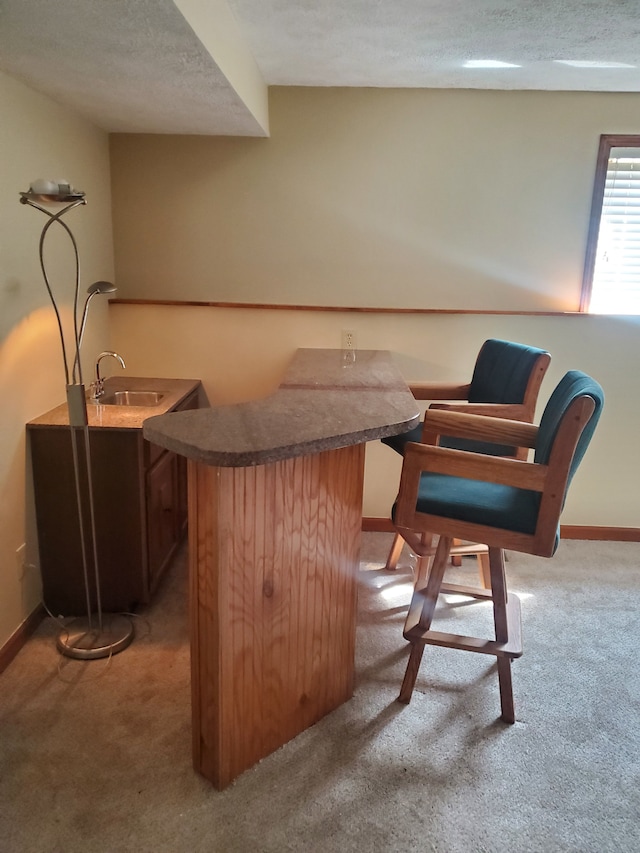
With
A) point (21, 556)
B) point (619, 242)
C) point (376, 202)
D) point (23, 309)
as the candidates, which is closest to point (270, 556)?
point (21, 556)

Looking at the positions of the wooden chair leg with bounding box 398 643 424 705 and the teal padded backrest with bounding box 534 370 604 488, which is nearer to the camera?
the teal padded backrest with bounding box 534 370 604 488

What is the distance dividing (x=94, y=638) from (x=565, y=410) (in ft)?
5.88

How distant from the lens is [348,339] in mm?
3137

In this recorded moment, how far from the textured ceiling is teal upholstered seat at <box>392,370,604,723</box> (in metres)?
1.24

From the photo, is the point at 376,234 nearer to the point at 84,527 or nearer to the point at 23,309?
the point at 23,309

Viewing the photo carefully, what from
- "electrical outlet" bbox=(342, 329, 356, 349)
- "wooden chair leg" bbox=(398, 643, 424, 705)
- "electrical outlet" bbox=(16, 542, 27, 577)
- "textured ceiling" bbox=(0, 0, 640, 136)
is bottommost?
"wooden chair leg" bbox=(398, 643, 424, 705)

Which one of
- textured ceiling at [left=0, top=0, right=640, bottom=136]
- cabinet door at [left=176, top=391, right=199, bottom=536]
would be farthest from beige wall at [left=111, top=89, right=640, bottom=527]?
cabinet door at [left=176, top=391, right=199, bottom=536]

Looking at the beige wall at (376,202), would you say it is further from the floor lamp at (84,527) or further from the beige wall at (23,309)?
the floor lamp at (84,527)

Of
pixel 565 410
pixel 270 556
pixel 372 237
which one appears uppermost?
pixel 372 237

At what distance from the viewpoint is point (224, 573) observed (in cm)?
149

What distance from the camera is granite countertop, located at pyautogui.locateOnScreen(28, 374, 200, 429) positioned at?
2.28 meters

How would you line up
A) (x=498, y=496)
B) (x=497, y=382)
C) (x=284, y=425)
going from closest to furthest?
1. (x=284, y=425)
2. (x=498, y=496)
3. (x=497, y=382)

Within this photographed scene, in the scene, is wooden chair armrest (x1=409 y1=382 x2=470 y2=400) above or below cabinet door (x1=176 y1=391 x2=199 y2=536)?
above

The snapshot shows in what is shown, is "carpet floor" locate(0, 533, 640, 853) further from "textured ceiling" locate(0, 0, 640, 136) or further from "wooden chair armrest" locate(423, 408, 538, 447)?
"textured ceiling" locate(0, 0, 640, 136)
